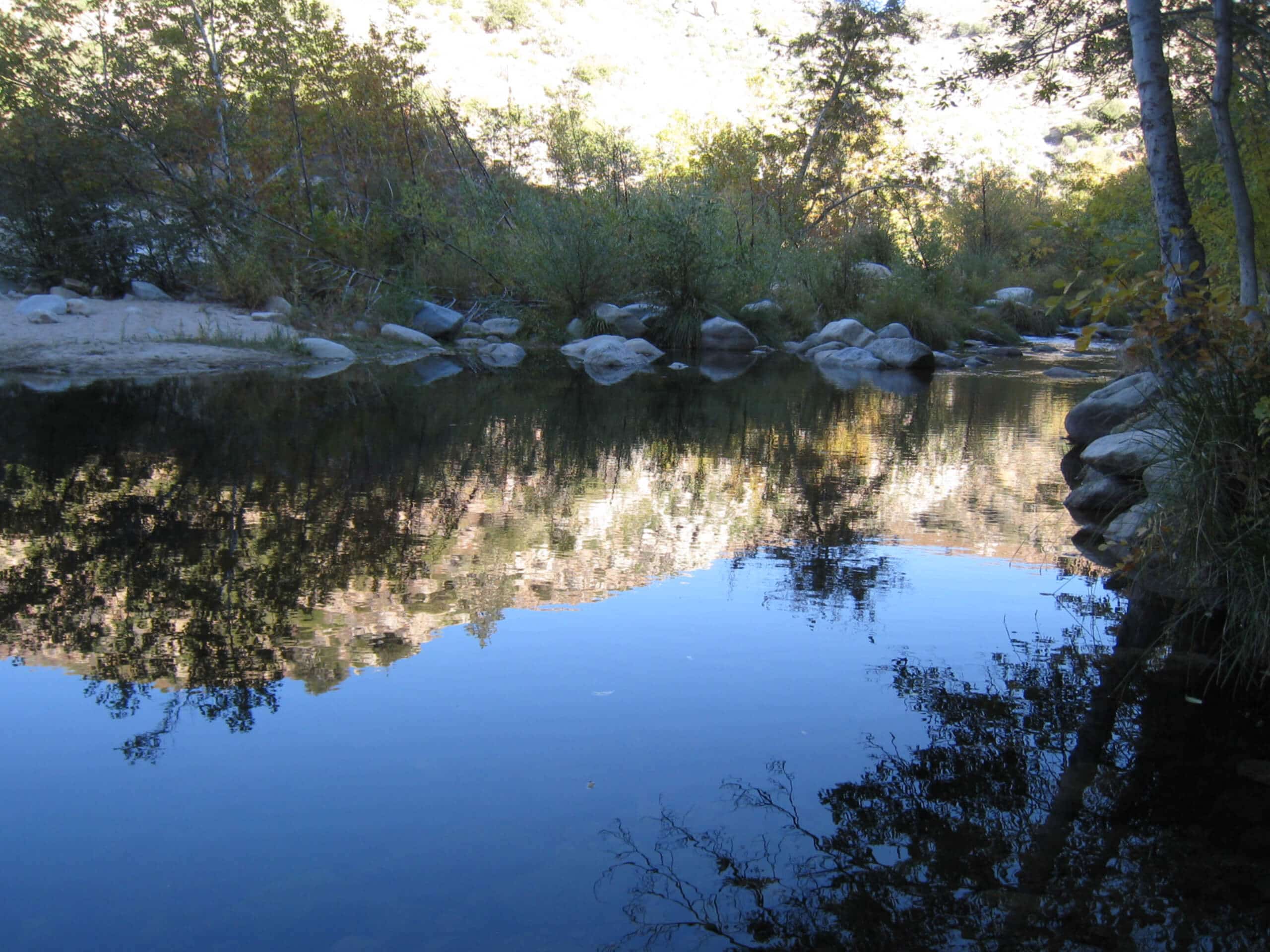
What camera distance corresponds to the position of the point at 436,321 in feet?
59.7

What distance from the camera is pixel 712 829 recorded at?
267 cm

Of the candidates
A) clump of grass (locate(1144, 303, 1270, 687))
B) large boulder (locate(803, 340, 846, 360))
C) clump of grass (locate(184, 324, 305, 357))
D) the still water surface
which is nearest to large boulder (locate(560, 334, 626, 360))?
large boulder (locate(803, 340, 846, 360))

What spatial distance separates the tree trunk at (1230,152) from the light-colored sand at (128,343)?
10710 millimetres

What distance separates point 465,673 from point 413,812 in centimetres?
96

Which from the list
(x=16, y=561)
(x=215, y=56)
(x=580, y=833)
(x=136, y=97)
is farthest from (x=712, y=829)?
(x=215, y=56)

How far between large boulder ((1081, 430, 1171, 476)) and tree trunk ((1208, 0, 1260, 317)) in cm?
132

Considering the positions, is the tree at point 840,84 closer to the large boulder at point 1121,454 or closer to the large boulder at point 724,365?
the large boulder at point 724,365

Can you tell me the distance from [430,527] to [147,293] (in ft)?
42.6

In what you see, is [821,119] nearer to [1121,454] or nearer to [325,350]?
[325,350]

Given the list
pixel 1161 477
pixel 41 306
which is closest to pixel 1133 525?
pixel 1161 477

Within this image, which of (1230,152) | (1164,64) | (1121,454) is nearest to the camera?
(1121,454)

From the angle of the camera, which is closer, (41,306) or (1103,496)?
(1103,496)

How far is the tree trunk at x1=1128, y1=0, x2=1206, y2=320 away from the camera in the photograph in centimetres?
630

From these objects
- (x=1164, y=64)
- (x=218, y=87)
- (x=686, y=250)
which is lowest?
(x=686, y=250)
